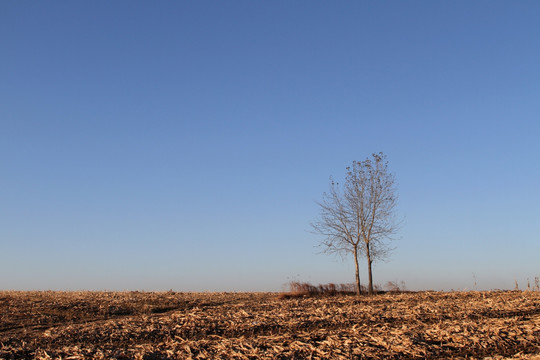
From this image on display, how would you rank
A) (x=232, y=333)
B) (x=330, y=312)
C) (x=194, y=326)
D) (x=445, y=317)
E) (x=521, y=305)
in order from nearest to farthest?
(x=232, y=333)
(x=194, y=326)
(x=445, y=317)
(x=330, y=312)
(x=521, y=305)

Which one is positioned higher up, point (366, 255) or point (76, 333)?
point (366, 255)

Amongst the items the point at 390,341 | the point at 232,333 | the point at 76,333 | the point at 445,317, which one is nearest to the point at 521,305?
the point at 445,317

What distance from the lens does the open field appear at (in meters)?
9.69

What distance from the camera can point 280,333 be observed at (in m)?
12.0

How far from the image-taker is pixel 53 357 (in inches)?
378

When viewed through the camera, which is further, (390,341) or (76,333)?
(76,333)

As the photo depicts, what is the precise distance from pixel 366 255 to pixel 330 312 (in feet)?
41.2

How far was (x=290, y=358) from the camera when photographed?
9188 millimetres

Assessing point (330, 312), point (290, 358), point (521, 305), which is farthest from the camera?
point (521, 305)

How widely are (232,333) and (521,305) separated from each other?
11.8m

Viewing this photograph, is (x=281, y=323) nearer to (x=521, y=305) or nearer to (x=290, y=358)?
(x=290, y=358)

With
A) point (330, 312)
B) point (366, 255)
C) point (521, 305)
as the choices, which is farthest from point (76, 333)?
point (366, 255)

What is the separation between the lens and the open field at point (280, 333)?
9.69 meters

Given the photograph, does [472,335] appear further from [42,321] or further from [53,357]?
[42,321]
